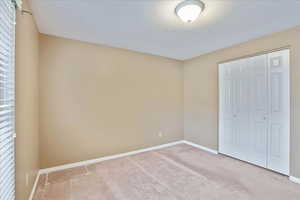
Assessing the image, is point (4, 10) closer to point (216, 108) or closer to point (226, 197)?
point (226, 197)

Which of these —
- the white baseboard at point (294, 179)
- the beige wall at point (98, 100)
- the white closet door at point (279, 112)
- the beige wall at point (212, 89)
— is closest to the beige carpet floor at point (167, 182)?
the white baseboard at point (294, 179)

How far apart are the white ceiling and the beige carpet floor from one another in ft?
8.02

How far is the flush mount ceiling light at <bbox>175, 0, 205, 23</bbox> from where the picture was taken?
173 centimetres

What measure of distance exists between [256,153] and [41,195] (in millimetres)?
3636

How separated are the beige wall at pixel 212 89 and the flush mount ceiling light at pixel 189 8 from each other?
1.65m

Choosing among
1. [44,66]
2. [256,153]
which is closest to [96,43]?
[44,66]

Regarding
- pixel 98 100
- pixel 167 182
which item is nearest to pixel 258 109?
pixel 167 182

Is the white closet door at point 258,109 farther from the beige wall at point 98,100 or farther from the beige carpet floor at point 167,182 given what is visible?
the beige wall at point 98,100

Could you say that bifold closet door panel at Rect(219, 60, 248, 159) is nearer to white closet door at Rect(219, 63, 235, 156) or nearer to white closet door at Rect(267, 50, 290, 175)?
white closet door at Rect(219, 63, 235, 156)

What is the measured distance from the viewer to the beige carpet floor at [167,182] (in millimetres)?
2001

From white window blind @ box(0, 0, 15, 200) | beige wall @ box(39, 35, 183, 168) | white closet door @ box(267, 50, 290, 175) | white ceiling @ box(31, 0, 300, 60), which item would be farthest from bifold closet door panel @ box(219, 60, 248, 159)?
white window blind @ box(0, 0, 15, 200)

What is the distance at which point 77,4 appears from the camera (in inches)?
72.3

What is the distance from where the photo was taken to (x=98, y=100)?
3.05 meters

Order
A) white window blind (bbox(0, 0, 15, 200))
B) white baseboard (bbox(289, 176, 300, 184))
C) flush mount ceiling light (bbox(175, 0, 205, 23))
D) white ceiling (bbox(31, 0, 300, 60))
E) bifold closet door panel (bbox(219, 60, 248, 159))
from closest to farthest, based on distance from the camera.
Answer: white window blind (bbox(0, 0, 15, 200)), flush mount ceiling light (bbox(175, 0, 205, 23)), white ceiling (bbox(31, 0, 300, 60)), white baseboard (bbox(289, 176, 300, 184)), bifold closet door panel (bbox(219, 60, 248, 159))
